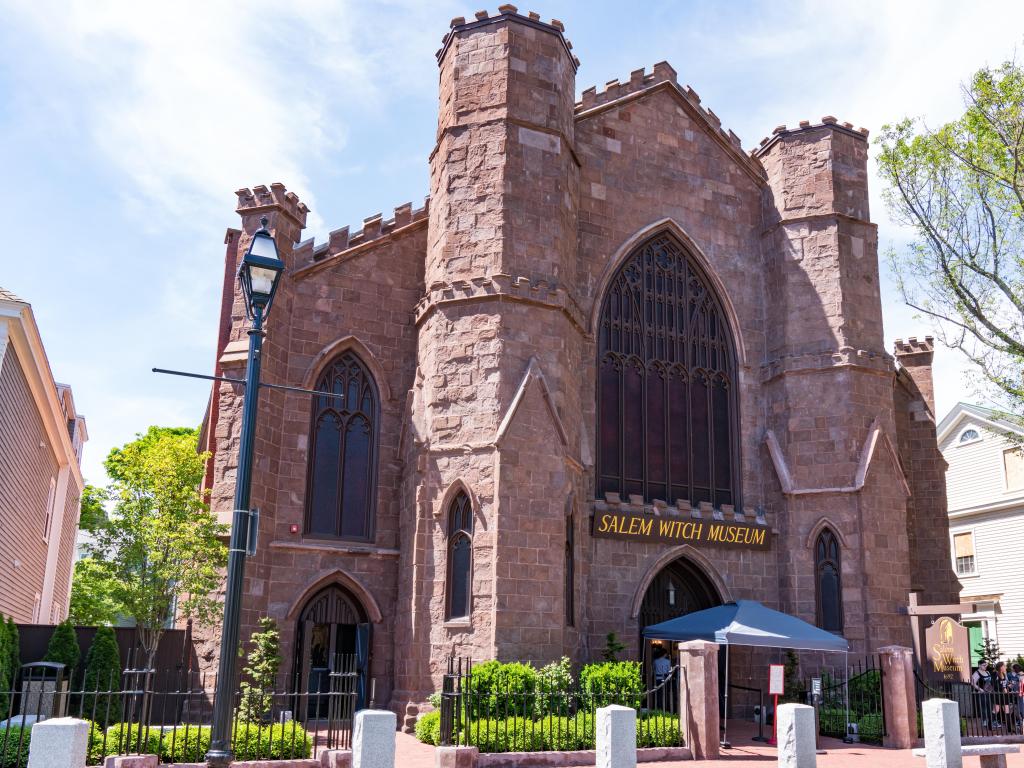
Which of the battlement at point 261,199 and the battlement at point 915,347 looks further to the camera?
the battlement at point 915,347

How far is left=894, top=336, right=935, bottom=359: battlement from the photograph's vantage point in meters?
29.1

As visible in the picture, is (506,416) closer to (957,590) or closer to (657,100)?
(657,100)

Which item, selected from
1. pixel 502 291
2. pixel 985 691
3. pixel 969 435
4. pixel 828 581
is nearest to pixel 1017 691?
pixel 985 691

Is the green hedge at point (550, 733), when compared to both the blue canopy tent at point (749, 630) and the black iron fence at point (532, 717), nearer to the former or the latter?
the black iron fence at point (532, 717)

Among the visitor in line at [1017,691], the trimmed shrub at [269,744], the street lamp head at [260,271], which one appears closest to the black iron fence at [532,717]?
the trimmed shrub at [269,744]

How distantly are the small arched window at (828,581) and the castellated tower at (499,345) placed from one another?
6445 millimetres

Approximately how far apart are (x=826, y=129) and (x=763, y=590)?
11.6 m

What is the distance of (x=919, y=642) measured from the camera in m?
21.0

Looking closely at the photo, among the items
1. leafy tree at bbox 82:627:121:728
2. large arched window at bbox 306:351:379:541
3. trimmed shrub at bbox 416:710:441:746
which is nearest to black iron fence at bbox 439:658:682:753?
trimmed shrub at bbox 416:710:441:746

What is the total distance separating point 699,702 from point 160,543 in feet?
35.0

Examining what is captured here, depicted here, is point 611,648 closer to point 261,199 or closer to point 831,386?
point 831,386

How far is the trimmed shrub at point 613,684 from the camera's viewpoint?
16047 mm

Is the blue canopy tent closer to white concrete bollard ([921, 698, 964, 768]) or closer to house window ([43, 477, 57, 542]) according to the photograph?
white concrete bollard ([921, 698, 964, 768])

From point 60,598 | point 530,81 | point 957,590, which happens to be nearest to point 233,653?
point 530,81
